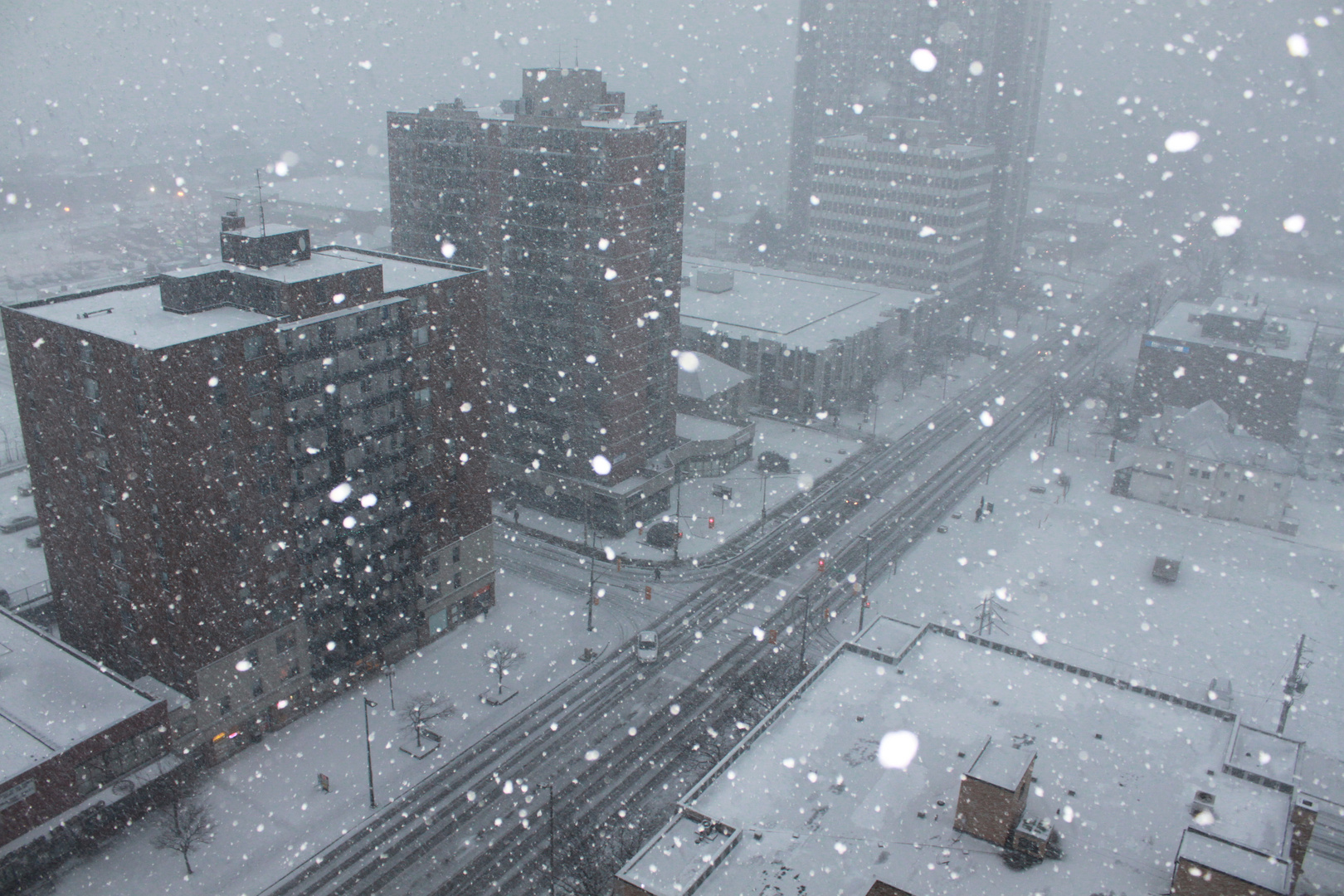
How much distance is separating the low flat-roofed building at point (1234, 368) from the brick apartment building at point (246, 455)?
62742 millimetres

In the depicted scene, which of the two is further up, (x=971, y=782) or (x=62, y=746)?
(x=971, y=782)

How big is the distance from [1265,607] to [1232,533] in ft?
35.1

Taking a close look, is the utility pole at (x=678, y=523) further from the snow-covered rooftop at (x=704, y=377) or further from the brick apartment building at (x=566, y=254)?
the snow-covered rooftop at (x=704, y=377)

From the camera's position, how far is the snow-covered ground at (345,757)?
3612cm

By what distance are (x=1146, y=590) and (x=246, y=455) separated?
49649 mm

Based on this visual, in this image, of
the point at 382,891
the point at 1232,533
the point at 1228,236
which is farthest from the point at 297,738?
the point at 1228,236

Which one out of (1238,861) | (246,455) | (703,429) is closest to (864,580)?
(703,429)

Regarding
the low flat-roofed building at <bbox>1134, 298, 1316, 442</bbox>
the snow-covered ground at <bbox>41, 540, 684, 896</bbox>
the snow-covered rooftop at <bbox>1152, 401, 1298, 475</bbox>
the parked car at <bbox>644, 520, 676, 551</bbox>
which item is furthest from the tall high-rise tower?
the snow-covered ground at <bbox>41, 540, 684, 896</bbox>

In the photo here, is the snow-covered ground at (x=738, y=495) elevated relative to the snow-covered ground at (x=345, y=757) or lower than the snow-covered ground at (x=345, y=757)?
elevated

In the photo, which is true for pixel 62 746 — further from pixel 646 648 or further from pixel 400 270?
pixel 646 648

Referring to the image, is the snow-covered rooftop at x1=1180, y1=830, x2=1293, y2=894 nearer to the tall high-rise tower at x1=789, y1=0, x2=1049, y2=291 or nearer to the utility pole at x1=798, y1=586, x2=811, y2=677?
the utility pole at x1=798, y1=586, x2=811, y2=677

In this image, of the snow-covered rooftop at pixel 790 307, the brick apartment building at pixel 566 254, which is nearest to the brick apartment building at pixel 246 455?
the brick apartment building at pixel 566 254

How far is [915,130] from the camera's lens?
10925 centimetres

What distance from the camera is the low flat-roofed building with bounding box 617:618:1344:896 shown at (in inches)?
1149
